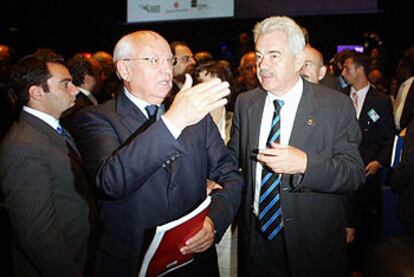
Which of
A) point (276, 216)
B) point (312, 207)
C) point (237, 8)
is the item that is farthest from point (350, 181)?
point (237, 8)

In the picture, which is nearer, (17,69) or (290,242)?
(290,242)

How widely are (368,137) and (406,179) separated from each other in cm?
112

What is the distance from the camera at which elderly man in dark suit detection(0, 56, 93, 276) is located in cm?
176

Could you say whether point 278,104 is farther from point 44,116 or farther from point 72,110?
point 72,110

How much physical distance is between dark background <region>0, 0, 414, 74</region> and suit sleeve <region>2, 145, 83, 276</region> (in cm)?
773

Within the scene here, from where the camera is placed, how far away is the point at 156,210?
1555 mm

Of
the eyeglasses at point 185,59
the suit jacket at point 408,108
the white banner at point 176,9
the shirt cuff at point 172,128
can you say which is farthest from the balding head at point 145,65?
the white banner at point 176,9

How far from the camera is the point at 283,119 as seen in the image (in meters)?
2.02

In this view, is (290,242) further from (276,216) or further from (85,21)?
(85,21)

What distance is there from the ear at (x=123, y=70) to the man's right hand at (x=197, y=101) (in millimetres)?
500

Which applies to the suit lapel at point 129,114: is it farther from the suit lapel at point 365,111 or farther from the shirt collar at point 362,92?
the shirt collar at point 362,92

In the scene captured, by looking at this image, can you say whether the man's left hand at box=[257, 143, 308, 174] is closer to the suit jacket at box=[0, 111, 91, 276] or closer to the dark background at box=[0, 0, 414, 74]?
the suit jacket at box=[0, 111, 91, 276]

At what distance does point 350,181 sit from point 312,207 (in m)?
0.24

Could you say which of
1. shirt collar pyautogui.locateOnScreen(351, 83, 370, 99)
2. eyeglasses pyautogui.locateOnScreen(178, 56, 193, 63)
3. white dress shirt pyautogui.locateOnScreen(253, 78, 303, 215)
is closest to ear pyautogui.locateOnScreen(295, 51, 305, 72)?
white dress shirt pyautogui.locateOnScreen(253, 78, 303, 215)
